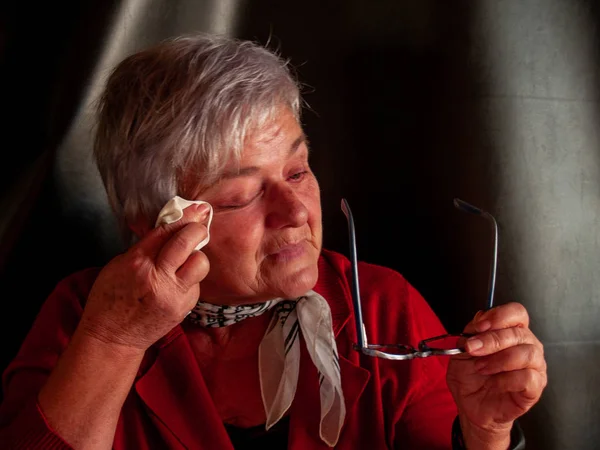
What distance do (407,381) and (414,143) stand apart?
0.66 meters

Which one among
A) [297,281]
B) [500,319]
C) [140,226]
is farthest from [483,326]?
[140,226]

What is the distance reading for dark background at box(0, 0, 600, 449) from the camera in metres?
1.70

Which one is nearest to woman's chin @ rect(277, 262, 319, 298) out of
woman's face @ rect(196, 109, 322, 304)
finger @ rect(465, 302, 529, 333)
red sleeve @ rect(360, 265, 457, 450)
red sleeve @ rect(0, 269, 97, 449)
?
woman's face @ rect(196, 109, 322, 304)

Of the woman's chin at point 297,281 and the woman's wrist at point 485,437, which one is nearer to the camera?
the woman's wrist at point 485,437

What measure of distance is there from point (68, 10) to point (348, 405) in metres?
1.18

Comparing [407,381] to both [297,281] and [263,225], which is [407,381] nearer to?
[297,281]

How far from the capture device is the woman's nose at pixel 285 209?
4.30 ft

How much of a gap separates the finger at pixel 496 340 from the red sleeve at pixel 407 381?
383 millimetres

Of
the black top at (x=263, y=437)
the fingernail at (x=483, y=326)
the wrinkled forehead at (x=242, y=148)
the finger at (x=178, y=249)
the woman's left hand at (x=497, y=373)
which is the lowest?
the black top at (x=263, y=437)

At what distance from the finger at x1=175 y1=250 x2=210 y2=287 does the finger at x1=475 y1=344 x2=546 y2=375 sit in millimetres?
493

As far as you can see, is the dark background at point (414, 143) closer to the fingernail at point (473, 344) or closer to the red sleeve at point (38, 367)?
the red sleeve at point (38, 367)

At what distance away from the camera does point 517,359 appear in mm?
1109

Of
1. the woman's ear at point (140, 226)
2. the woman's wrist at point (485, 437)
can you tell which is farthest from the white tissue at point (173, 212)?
the woman's wrist at point (485, 437)

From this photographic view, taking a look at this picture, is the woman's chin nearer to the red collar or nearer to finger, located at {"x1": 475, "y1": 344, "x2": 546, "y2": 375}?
the red collar
